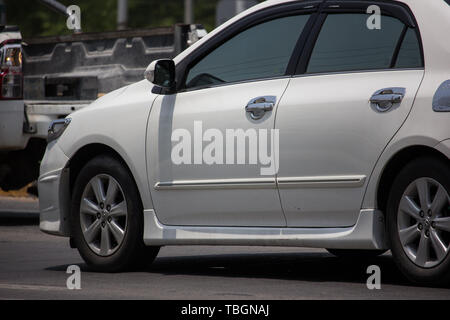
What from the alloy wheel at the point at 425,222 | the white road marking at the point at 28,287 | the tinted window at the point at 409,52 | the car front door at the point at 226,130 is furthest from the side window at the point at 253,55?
the white road marking at the point at 28,287

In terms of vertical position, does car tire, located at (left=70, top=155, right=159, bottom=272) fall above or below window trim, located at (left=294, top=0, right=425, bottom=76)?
below

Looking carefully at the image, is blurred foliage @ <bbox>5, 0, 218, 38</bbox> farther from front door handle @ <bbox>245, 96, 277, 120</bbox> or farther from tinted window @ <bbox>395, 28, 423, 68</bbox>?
tinted window @ <bbox>395, 28, 423, 68</bbox>

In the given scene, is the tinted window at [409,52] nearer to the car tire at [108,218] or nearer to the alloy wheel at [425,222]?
the alloy wheel at [425,222]

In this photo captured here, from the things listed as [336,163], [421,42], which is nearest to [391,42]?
[421,42]

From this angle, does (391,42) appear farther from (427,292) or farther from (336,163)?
(427,292)

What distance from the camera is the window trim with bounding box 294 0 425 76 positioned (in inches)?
273

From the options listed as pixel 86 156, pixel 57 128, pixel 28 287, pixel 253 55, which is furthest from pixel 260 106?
pixel 57 128

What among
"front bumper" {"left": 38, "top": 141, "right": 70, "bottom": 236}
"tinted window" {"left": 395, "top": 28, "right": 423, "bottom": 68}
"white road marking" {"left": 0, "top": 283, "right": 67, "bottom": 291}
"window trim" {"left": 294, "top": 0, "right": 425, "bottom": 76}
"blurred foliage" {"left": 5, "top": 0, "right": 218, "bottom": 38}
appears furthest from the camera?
"blurred foliage" {"left": 5, "top": 0, "right": 218, "bottom": 38}

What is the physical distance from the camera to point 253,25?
7.72 meters

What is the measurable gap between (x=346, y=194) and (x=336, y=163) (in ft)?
0.60

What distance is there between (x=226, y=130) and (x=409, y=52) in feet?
4.07

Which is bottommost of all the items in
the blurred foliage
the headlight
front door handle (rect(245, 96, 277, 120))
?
the headlight

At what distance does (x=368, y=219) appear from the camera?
271 inches

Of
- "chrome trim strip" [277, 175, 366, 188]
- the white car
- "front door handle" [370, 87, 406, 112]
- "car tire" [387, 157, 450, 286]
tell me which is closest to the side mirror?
the white car
